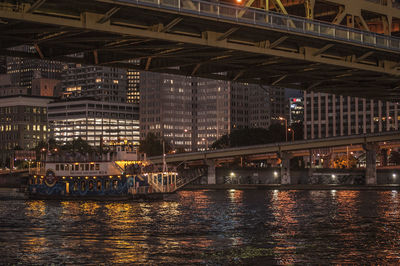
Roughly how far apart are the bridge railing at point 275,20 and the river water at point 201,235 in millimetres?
10198

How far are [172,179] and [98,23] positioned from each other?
158 feet

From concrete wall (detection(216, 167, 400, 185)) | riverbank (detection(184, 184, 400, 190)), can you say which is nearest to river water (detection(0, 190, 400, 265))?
riverbank (detection(184, 184, 400, 190))

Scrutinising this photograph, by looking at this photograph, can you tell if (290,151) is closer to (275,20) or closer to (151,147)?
(151,147)

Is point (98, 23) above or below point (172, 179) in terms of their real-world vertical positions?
above

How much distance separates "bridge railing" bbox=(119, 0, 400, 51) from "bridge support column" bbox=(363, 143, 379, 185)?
8519 centimetres

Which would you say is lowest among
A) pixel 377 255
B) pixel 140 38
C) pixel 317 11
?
pixel 377 255

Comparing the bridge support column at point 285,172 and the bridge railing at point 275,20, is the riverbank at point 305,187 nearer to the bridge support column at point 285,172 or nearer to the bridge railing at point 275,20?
the bridge support column at point 285,172

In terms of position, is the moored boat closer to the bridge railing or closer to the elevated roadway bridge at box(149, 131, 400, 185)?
the bridge railing

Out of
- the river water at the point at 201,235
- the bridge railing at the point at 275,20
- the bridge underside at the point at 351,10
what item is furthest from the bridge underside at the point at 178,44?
the river water at the point at 201,235

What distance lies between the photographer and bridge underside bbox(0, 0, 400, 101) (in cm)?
2852

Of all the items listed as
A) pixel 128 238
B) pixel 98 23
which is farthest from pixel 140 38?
pixel 128 238

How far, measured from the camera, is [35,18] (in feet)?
90.0

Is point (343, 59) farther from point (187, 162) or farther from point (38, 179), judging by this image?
point (187, 162)

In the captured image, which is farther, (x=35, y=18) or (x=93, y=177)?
(x=93, y=177)
